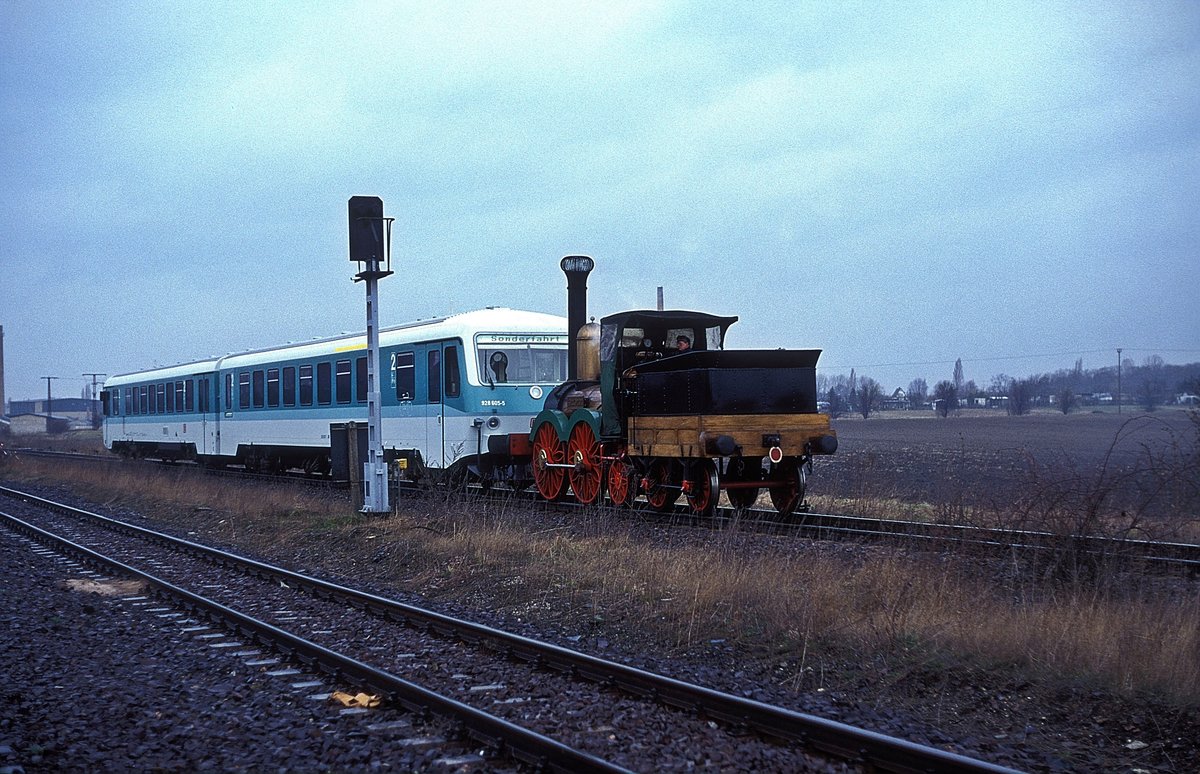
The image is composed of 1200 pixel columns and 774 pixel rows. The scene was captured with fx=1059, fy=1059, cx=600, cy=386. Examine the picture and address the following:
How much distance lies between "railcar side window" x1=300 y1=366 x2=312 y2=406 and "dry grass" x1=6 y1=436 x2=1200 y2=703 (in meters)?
9.32

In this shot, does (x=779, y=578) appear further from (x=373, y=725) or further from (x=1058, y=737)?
(x=373, y=725)

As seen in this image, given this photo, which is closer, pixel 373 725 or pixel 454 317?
pixel 373 725

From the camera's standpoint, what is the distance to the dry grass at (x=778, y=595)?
22.4ft

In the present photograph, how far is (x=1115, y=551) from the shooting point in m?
8.71

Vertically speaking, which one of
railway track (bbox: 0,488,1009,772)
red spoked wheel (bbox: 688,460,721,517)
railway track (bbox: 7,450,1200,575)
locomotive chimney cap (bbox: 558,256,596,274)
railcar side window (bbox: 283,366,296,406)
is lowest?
railway track (bbox: 0,488,1009,772)

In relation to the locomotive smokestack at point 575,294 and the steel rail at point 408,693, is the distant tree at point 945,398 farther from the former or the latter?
the steel rail at point 408,693

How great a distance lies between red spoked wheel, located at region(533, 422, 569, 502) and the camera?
17.0 meters

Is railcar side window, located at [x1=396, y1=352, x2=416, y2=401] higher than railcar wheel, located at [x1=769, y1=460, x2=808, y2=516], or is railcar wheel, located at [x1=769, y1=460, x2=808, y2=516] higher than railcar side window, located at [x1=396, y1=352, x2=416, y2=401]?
railcar side window, located at [x1=396, y1=352, x2=416, y2=401]

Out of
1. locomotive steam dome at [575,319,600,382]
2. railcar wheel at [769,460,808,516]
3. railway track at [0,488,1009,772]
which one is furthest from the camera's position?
locomotive steam dome at [575,319,600,382]

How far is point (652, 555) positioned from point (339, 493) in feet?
35.0

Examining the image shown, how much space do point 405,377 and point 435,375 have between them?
1.43 metres

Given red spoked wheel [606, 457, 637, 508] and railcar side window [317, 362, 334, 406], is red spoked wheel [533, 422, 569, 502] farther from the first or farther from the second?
railcar side window [317, 362, 334, 406]

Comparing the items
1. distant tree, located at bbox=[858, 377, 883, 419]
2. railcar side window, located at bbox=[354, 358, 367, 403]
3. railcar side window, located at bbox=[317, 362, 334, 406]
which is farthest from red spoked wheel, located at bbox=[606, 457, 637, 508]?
distant tree, located at bbox=[858, 377, 883, 419]

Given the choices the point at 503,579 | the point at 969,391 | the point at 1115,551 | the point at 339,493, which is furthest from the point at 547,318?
the point at 969,391
